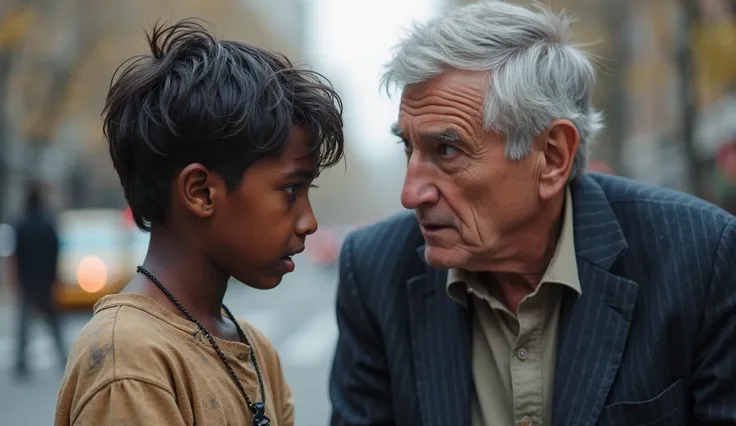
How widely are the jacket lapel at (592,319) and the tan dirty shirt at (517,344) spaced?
4cm

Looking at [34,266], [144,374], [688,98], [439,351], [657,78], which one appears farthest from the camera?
[657,78]

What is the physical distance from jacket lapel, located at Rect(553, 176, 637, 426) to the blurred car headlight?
13.8 metres

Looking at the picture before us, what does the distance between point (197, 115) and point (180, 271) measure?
0.34m

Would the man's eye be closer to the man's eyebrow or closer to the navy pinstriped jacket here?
the man's eyebrow

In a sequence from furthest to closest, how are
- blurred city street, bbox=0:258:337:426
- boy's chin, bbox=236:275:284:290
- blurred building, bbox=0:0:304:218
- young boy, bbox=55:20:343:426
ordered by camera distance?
blurred building, bbox=0:0:304:218
blurred city street, bbox=0:258:337:426
boy's chin, bbox=236:275:284:290
young boy, bbox=55:20:343:426

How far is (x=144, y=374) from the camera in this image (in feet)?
6.24

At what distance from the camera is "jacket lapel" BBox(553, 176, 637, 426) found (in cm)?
263

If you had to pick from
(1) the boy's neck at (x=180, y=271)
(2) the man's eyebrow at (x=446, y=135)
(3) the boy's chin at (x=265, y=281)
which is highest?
(2) the man's eyebrow at (x=446, y=135)

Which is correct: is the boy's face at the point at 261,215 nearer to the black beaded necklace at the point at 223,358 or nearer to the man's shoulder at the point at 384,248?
the black beaded necklace at the point at 223,358

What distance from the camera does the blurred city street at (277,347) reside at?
902 centimetres

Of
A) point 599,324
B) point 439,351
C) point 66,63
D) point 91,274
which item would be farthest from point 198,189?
point 66,63

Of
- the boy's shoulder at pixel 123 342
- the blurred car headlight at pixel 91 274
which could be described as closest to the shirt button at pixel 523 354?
the boy's shoulder at pixel 123 342

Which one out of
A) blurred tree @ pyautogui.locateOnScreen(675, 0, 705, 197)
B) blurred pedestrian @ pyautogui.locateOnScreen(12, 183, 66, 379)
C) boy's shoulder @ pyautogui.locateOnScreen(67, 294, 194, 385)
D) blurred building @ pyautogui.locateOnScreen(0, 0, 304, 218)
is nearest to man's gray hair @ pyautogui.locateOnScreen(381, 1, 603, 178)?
boy's shoulder @ pyautogui.locateOnScreen(67, 294, 194, 385)

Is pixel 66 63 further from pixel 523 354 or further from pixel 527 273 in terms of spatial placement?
pixel 523 354
